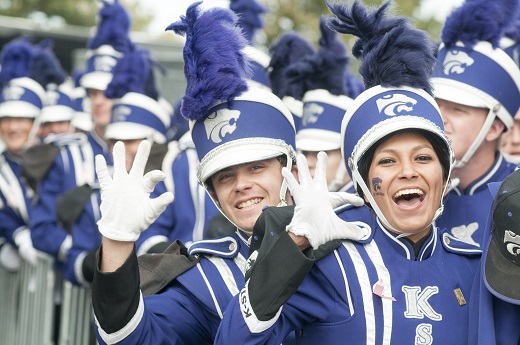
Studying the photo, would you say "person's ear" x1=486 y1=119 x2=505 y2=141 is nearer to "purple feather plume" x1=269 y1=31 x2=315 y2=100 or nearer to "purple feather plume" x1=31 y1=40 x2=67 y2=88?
"purple feather plume" x1=269 y1=31 x2=315 y2=100

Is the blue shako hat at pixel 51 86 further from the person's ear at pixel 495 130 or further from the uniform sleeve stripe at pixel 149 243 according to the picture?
the person's ear at pixel 495 130

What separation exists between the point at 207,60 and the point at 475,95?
1562mm

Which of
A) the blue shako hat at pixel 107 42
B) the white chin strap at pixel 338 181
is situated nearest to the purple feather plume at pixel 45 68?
the blue shako hat at pixel 107 42

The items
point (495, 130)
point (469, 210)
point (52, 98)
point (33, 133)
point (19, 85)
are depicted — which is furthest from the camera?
point (52, 98)

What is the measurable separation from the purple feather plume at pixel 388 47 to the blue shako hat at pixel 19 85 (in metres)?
5.96

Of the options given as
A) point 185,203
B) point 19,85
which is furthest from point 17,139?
point 185,203

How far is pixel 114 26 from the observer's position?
8.94 metres

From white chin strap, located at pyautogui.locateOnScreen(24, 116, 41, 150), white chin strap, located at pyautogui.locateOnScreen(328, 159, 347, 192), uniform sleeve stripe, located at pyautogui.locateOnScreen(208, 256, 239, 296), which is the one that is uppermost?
uniform sleeve stripe, located at pyautogui.locateOnScreen(208, 256, 239, 296)

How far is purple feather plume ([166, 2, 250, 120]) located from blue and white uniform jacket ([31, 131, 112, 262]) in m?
3.60

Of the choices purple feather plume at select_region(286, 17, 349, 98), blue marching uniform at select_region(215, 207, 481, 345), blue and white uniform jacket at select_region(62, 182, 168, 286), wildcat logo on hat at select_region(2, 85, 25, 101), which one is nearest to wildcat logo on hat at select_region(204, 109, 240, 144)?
blue marching uniform at select_region(215, 207, 481, 345)

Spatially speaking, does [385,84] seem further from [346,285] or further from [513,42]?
[513,42]

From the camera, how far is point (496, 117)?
509cm

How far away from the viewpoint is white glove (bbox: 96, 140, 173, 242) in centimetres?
365

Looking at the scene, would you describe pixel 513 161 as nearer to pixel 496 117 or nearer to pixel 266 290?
pixel 496 117
